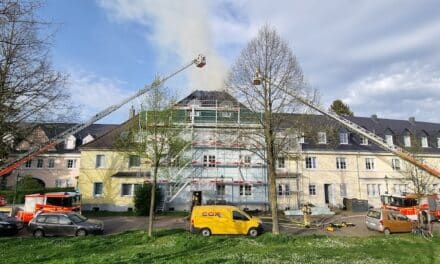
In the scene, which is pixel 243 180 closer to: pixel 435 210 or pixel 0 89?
pixel 435 210

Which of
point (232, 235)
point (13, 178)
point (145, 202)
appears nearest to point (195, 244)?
point (232, 235)

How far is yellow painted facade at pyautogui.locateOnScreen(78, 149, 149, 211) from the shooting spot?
120 feet

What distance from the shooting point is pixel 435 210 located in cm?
3081

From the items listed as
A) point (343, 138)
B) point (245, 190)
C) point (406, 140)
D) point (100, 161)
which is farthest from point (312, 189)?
point (100, 161)

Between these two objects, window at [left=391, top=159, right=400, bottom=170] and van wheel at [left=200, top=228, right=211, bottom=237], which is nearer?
van wheel at [left=200, top=228, right=211, bottom=237]

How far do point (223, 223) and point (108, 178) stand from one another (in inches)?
843

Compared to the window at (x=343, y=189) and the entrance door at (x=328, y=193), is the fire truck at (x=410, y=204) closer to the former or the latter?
the window at (x=343, y=189)

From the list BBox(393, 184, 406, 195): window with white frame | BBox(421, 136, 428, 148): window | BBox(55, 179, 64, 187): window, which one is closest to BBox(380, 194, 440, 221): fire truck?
BBox(393, 184, 406, 195): window with white frame

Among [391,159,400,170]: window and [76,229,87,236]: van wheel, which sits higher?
[391,159,400,170]: window

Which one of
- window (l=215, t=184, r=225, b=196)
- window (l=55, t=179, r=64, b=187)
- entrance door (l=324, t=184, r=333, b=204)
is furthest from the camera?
window (l=55, t=179, r=64, b=187)

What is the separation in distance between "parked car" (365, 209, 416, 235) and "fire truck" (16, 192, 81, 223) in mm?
23146

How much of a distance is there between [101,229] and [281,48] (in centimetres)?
1639

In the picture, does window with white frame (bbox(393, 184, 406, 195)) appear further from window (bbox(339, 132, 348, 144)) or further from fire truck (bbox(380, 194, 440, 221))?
fire truck (bbox(380, 194, 440, 221))

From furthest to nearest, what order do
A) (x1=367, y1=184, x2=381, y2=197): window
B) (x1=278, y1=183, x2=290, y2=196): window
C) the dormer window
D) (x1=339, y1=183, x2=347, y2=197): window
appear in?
the dormer window < (x1=367, y1=184, x2=381, y2=197): window < (x1=339, y1=183, x2=347, y2=197): window < (x1=278, y1=183, x2=290, y2=196): window
